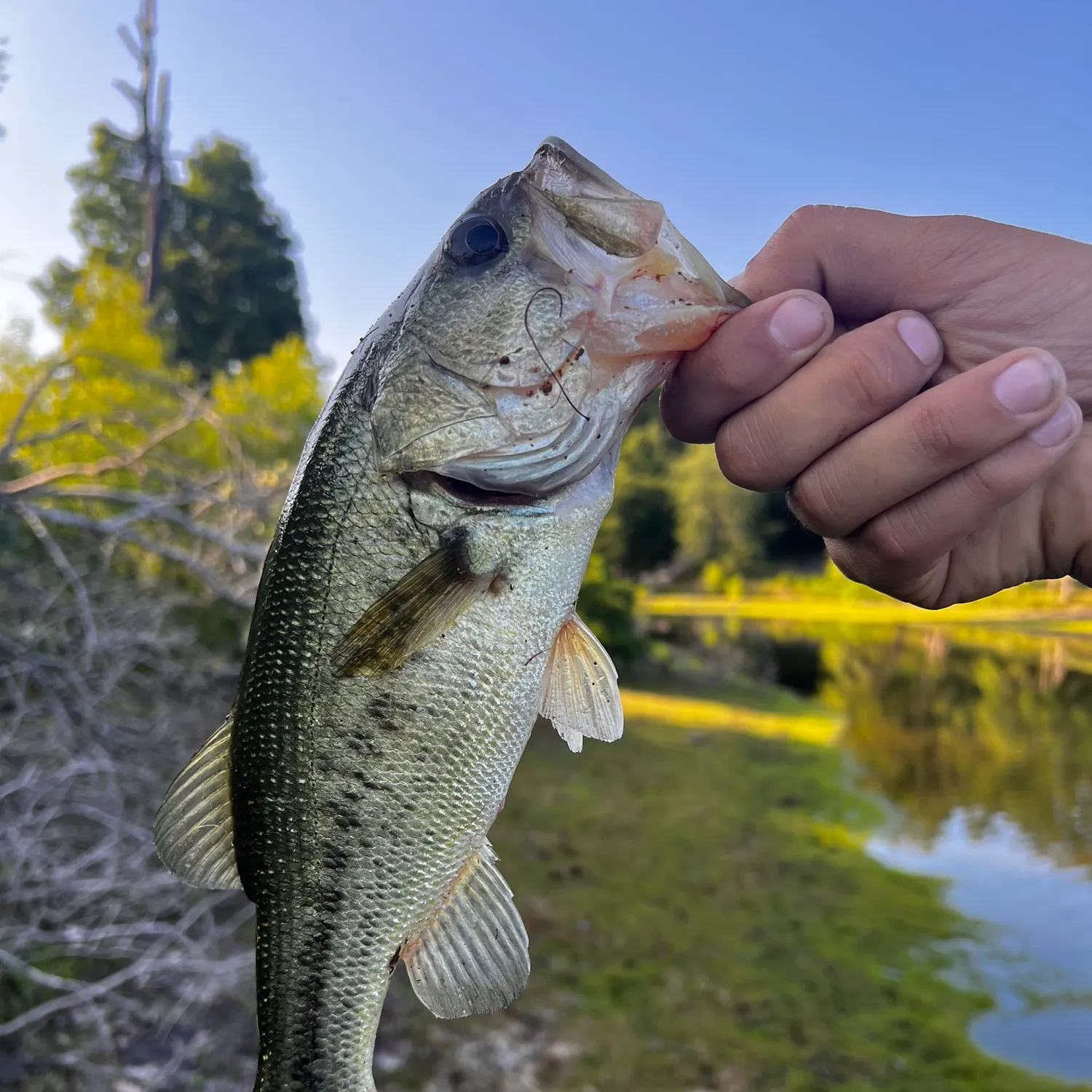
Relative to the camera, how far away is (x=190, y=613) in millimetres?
8711

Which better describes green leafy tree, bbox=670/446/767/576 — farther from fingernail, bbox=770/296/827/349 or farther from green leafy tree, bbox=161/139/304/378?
fingernail, bbox=770/296/827/349

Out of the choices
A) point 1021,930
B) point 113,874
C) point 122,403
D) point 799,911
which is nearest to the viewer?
point 113,874

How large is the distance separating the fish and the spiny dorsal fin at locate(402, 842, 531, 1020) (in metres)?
0.01

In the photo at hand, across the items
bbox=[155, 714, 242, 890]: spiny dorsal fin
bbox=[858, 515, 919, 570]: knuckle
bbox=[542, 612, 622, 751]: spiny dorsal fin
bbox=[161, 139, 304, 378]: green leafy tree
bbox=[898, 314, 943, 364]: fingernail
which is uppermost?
bbox=[161, 139, 304, 378]: green leafy tree

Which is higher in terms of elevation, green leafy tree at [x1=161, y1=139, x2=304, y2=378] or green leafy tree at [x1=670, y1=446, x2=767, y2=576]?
green leafy tree at [x1=161, y1=139, x2=304, y2=378]

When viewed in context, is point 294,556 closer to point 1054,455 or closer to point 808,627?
point 1054,455

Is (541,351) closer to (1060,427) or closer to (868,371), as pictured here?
(868,371)

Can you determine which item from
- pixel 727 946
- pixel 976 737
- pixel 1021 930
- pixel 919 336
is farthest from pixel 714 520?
pixel 919 336

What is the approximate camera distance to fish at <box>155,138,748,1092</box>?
1.47 meters

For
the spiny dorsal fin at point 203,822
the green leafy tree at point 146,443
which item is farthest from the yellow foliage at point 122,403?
the spiny dorsal fin at point 203,822

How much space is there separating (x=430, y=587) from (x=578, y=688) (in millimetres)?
390

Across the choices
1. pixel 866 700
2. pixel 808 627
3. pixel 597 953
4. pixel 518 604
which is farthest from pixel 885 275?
pixel 808 627

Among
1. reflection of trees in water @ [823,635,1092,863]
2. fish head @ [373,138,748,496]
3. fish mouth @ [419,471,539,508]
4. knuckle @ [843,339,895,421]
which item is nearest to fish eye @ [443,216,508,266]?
fish head @ [373,138,748,496]

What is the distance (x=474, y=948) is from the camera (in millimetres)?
1598
